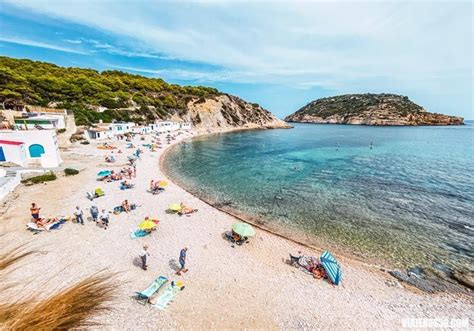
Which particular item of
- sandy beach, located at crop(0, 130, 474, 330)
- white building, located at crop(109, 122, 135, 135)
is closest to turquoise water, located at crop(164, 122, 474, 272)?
sandy beach, located at crop(0, 130, 474, 330)

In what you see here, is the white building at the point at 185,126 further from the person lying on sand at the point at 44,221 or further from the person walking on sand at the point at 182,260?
the person walking on sand at the point at 182,260

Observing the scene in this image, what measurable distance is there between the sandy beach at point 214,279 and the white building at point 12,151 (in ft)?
29.2

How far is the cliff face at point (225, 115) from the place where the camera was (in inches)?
3349

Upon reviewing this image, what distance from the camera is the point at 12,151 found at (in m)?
21.4

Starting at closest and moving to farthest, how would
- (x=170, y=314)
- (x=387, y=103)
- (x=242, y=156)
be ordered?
1. (x=170, y=314)
2. (x=242, y=156)
3. (x=387, y=103)

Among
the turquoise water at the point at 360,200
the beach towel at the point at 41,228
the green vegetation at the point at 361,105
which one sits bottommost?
the turquoise water at the point at 360,200

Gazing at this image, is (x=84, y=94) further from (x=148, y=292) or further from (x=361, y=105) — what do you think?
(x=361, y=105)

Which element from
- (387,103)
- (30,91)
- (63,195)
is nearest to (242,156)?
(63,195)

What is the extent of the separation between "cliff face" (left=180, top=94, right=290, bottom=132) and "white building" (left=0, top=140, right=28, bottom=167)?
6160 centimetres

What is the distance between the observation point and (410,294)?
32.2 ft

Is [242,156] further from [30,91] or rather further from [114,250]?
[30,91]

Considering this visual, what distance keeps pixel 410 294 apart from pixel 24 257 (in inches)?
703

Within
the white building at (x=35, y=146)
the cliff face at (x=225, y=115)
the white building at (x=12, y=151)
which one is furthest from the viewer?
the cliff face at (x=225, y=115)

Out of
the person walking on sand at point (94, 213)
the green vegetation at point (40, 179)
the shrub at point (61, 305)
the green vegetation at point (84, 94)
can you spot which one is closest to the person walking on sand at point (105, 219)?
the person walking on sand at point (94, 213)
